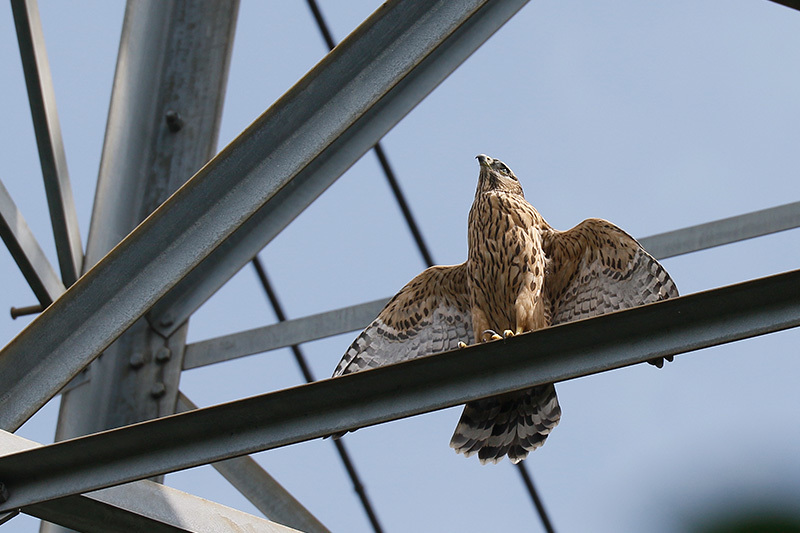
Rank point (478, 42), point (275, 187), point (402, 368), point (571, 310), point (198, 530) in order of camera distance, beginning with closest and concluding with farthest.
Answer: point (402, 368)
point (275, 187)
point (198, 530)
point (571, 310)
point (478, 42)

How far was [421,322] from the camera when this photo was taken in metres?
4.23

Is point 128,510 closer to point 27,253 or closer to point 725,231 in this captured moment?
point 27,253

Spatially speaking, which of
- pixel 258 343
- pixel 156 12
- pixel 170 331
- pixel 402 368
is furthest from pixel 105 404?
pixel 402 368

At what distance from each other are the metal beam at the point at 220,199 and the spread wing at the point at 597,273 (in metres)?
1.45

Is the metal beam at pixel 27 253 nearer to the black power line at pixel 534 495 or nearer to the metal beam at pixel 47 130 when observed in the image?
the metal beam at pixel 47 130

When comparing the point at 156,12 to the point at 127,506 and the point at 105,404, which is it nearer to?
the point at 105,404

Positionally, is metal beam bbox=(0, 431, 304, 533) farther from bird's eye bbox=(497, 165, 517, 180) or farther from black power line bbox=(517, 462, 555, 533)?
black power line bbox=(517, 462, 555, 533)

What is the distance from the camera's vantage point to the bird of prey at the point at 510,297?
13.1 ft

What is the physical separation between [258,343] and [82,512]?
2949 millimetres

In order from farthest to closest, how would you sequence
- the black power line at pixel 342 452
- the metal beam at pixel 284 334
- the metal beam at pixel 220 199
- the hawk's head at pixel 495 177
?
the black power line at pixel 342 452, the metal beam at pixel 284 334, the hawk's head at pixel 495 177, the metal beam at pixel 220 199

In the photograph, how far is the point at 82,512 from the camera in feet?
9.48

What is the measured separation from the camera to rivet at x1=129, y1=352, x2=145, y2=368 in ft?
18.1

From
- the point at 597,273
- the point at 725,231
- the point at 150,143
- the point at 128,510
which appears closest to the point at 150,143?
the point at 150,143

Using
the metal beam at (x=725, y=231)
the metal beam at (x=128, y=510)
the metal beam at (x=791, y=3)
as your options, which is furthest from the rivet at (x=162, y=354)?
the metal beam at (x=791, y=3)
